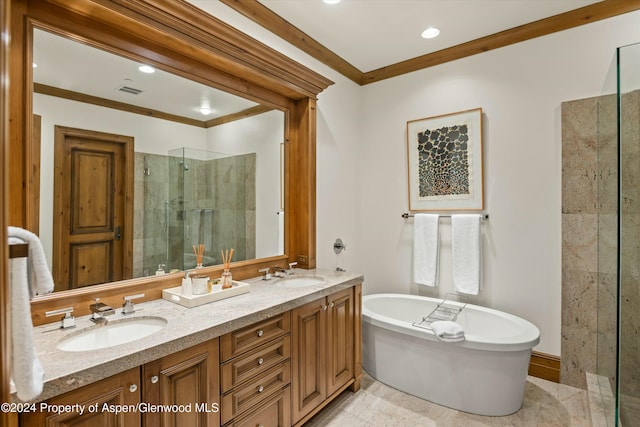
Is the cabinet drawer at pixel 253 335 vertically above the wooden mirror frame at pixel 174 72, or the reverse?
the wooden mirror frame at pixel 174 72

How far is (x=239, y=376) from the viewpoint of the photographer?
1.52 m

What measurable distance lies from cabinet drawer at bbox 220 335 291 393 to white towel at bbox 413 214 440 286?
1.68m

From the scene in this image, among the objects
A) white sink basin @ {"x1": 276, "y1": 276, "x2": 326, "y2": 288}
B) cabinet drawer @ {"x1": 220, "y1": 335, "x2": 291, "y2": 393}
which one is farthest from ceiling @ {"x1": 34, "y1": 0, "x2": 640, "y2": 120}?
cabinet drawer @ {"x1": 220, "y1": 335, "x2": 291, "y2": 393}

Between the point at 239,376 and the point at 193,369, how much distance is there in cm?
27

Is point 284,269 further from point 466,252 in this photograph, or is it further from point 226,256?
point 466,252

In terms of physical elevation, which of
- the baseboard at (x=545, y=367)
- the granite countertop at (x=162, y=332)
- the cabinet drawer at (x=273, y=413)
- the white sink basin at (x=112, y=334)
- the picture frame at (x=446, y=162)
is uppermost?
the picture frame at (x=446, y=162)

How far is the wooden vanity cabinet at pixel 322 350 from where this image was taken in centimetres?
187

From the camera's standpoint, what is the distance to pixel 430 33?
2660 millimetres

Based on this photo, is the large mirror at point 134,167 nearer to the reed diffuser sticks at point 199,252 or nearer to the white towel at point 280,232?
the reed diffuser sticks at point 199,252

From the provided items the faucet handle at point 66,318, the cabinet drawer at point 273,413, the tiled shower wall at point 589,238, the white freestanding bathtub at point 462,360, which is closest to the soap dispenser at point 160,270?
the faucet handle at point 66,318

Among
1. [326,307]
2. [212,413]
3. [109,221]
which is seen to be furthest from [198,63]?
[212,413]

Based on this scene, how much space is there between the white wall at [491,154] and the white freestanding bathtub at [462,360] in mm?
287

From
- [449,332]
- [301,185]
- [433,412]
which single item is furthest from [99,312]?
[433,412]

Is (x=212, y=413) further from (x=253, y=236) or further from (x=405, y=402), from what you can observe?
(x=405, y=402)
